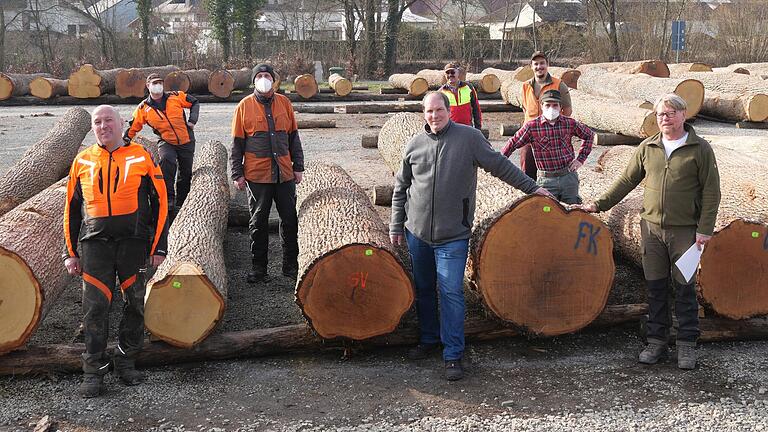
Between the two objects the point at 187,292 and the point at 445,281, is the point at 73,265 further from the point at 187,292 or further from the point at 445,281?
the point at 445,281

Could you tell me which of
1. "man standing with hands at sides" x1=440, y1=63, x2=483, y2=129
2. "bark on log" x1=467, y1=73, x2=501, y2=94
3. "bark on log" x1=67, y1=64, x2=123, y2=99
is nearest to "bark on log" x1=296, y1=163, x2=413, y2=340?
"man standing with hands at sides" x1=440, y1=63, x2=483, y2=129

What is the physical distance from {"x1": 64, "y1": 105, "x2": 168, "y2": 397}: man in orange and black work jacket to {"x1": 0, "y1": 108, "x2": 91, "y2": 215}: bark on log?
3.90 m

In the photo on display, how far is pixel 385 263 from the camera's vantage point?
16.0 ft

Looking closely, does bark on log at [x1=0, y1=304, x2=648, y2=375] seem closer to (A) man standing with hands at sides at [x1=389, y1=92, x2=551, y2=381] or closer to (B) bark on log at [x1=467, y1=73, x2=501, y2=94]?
(A) man standing with hands at sides at [x1=389, y1=92, x2=551, y2=381]

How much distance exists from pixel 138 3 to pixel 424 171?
115 ft

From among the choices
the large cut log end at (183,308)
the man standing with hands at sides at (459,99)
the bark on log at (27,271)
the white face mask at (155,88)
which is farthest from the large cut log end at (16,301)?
the man standing with hands at sides at (459,99)

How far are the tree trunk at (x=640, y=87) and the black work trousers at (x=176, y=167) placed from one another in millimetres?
9049

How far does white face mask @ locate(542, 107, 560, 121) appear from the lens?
6.42 metres

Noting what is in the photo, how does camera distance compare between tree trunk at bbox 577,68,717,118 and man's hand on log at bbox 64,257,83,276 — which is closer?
man's hand on log at bbox 64,257,83,276

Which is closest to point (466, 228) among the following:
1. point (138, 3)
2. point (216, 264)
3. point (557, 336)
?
point (557, 336)

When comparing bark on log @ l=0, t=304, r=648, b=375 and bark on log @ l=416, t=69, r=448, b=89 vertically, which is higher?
bark on log @ l=416, t=69, r=448, b=89

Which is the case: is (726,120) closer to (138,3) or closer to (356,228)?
(356,228)

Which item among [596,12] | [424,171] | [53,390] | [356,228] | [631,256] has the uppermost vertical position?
[596,12]

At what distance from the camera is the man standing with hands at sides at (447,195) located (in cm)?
477
